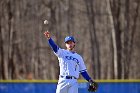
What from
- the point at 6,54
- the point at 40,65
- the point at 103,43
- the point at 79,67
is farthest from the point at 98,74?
the point at 79,67

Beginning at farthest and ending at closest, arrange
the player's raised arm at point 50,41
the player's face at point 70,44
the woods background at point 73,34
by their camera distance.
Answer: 1. the woods background at point 73,34
2. the player's face at point 70,44
3. the player's raised arm at point 50,41

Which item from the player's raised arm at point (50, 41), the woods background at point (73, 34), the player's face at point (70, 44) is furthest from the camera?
the woods background at point (73, 34)

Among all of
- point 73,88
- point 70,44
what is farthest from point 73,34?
point 73,88

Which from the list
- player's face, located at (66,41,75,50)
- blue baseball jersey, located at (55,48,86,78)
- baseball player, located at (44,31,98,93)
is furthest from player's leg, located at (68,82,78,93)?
player's face, located at (66,41,75,50)

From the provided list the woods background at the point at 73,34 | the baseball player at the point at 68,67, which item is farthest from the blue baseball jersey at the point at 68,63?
the woods background at the point at 73,34

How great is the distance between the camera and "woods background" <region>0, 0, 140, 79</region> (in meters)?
20.6

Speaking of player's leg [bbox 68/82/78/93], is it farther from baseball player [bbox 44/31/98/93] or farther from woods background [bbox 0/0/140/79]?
woods background [bbox 0/0/140/79]

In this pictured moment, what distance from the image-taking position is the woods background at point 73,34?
20.6m

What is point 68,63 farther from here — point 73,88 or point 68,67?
point 73,88

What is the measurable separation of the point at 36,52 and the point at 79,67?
49.3 feet

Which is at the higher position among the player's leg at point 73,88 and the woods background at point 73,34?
the woods background at point 73,34

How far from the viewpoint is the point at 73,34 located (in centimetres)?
2111

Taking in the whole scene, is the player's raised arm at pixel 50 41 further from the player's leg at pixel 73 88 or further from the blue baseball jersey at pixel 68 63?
the player's leg at pixel 73 88

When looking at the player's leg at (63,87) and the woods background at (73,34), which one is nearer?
the player's leg at (63,87)
